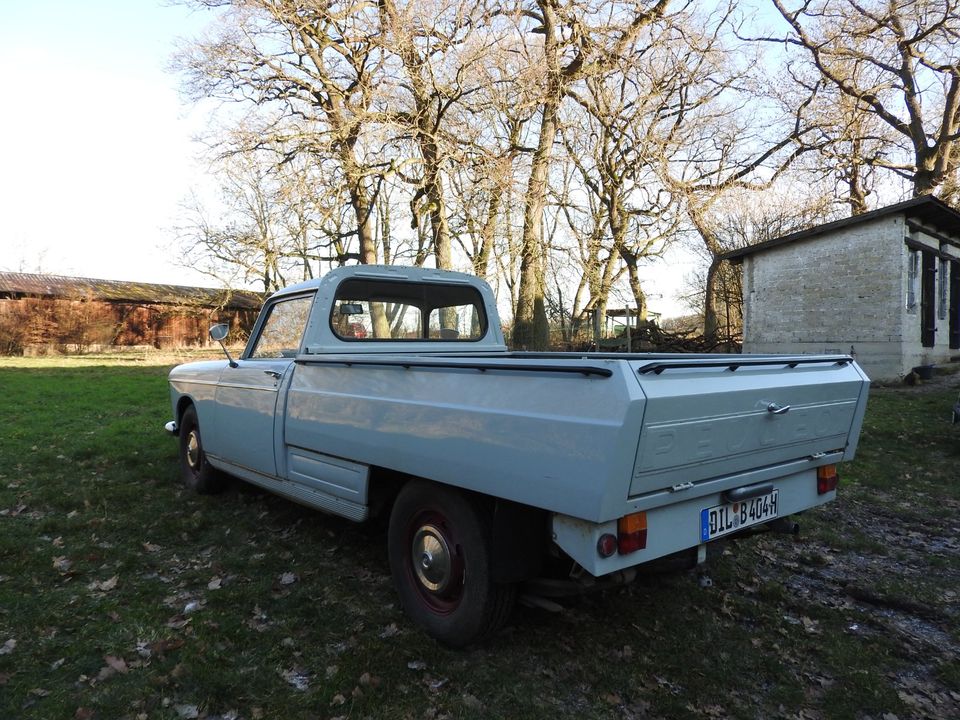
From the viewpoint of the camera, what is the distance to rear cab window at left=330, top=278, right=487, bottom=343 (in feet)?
14.7

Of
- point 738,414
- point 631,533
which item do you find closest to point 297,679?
point 631,533

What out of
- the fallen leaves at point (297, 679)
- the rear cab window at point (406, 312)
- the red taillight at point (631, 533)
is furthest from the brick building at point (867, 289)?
the fallen leaves at point (297, 679)

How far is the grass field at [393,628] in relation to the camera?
2623 millimetres

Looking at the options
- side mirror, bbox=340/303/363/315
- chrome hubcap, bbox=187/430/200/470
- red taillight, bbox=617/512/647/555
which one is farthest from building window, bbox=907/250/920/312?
chrome hubcap, bbox=187/430/200/470

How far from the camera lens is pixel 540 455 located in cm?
247

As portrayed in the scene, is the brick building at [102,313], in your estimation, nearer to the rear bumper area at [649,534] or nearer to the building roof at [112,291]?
the building roof at [112,291]

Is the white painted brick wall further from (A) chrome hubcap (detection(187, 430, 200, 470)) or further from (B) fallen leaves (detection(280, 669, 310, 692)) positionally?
(B) fallen leaves (detection(280, 669, 310, 692))

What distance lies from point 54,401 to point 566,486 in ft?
38.8

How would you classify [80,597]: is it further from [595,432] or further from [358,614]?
[595,432]

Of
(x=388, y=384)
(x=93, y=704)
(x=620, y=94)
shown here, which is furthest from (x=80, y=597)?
(x=620, y=94)

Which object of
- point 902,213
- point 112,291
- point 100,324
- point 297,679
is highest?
point 112,291

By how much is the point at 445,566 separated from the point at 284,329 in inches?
97.3

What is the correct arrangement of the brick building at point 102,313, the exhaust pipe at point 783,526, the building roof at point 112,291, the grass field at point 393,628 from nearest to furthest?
1. the grass field at point 393,628
2. the exhaust pipe at point 783,526
3. the brick building at point 102,313
4. the building roof at point 112,291

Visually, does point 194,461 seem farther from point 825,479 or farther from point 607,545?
point 825,479
